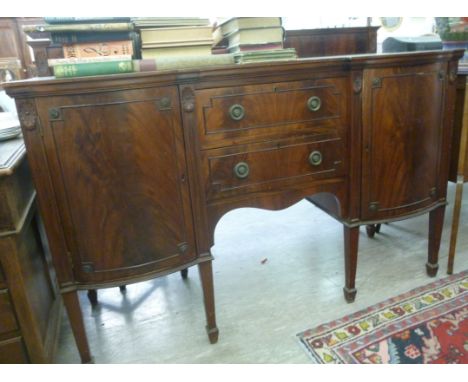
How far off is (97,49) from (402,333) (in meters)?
1.39

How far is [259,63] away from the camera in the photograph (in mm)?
1154

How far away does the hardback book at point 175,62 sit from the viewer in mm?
1084

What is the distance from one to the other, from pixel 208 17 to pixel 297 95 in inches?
14.9

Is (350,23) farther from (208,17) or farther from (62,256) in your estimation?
(62,256)

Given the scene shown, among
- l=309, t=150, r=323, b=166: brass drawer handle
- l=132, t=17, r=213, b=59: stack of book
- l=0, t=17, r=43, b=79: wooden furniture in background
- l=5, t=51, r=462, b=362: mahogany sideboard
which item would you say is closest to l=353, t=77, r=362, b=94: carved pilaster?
l=5, t=51, r=462, b=362: mahogany sideboard

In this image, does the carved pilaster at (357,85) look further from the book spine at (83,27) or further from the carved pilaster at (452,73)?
the book spine at (83,27)

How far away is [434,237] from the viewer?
165cm

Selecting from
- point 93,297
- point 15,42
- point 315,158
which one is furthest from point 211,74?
point 15,42

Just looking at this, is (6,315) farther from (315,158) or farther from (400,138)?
(400,138)

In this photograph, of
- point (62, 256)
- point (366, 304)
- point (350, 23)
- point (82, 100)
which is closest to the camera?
point (82, 100)

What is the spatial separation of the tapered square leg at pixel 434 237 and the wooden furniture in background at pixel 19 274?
5.05ft

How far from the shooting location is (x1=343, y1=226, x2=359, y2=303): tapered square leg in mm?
1476

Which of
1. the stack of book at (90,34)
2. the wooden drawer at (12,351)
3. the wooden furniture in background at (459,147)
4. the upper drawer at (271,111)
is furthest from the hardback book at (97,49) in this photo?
the wooden furniture in background at (459,147)
